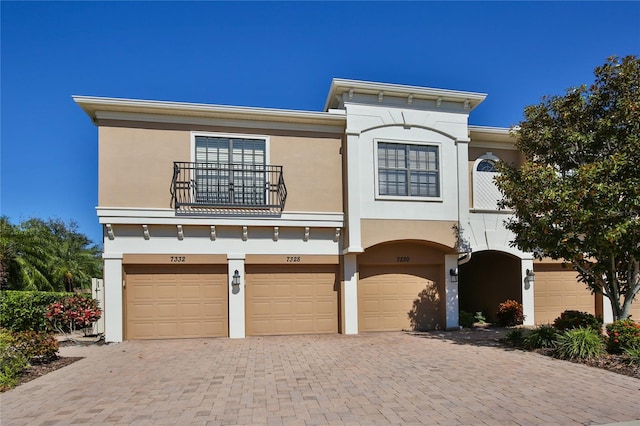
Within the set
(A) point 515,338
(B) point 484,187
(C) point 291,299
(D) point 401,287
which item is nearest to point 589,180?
(A) point 515,338

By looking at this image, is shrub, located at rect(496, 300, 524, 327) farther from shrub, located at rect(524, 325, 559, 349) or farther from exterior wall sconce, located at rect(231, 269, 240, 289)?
exterior wall sconce, located at rect(231, 269, 240, 289)

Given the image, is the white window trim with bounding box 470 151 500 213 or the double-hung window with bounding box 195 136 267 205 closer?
the double-hung window with bounding box 195 136 267 205

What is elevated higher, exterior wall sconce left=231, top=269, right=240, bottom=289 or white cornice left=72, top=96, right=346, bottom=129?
white cornice left=72, top=96, right=346, bottom=129

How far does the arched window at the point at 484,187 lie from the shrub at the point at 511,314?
3120 millimetres

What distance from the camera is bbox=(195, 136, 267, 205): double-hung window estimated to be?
479 inches

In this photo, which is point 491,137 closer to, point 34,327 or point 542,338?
point 542,338

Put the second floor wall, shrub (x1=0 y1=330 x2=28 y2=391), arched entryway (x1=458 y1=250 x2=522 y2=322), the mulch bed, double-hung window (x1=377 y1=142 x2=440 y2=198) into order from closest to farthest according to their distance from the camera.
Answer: shrub (x1=0 y1=330 x2=28 y2=391) < the mulch bed < the second floor wall < double-hung window (x1=377 y1=142 x2=440 y2=198) < arched entryway (x1=458 y1=250 x2=522 y2=322)

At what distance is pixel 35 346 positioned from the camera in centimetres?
873

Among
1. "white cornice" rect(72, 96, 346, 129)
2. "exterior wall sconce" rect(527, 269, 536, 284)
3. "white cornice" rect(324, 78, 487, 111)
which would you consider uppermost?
"white cornice" rect(324, 78, 487, 111)

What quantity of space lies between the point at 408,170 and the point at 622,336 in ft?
21.5

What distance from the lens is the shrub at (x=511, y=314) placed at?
13.8 m

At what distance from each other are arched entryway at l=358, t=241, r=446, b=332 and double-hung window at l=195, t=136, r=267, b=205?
375 cm

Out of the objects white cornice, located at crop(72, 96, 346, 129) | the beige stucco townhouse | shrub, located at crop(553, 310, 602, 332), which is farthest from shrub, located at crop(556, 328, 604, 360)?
white cornice, located at crop(72, 96, 346, 129)

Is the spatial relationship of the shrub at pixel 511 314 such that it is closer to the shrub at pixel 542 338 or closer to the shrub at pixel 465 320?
the shrub at pixel 465 320
